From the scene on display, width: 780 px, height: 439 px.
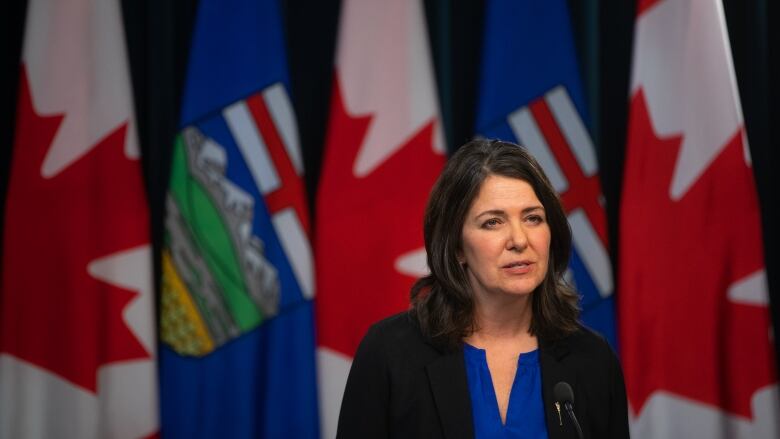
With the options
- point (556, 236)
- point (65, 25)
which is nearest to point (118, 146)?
point (65, 25)

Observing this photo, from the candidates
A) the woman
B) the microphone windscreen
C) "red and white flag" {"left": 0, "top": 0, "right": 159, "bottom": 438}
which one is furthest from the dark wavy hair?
"red and white flag" {"left": 0, "top": 0, "right": 159, "bottom": 438}

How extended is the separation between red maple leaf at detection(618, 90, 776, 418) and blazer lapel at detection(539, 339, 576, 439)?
1.94 m

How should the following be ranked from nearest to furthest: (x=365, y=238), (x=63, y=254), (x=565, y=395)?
(x=565, y=395)
(x=63, y=254)
(x=365, y=238)

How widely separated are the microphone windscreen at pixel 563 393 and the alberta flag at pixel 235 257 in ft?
6.79

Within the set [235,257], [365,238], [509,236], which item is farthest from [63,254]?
[509,236]

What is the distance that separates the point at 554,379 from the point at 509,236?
0.25m

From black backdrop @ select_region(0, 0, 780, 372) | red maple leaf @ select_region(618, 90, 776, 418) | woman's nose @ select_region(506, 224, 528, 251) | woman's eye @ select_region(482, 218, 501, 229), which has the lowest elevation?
red maple leaf @ select_region(618, 90, 776, 418)

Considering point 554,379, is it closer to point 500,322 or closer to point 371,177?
point 500,322

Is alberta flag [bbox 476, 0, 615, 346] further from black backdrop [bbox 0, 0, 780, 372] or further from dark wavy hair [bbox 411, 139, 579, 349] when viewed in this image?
dark wavy hair [bbox 411, 139, 579, 349]

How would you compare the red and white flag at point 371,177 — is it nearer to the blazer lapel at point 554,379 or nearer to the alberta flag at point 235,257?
the alberta flag at point 235,257

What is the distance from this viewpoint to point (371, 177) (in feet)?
11.3

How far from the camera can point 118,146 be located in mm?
3385

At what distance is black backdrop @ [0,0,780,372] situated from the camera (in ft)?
11.8

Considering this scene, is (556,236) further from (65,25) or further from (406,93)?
(65,25)
